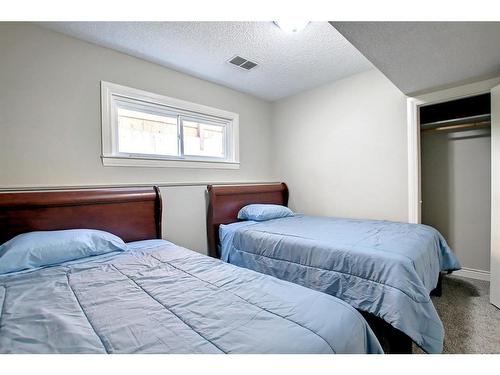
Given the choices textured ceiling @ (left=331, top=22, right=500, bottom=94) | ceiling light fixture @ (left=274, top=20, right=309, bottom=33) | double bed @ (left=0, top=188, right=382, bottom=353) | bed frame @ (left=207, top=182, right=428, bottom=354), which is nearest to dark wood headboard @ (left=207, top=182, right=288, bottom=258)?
bed frame @ (left=207, top=182, right=428, bottom=354)

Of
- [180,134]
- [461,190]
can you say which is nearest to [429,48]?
[461,190]

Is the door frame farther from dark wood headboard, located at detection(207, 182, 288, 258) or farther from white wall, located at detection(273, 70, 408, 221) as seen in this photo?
dark wood headboard, located at detection(207, 182, 288, 258)

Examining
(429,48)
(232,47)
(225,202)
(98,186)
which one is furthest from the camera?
(225,202)

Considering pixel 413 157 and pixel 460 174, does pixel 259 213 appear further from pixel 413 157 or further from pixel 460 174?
pixel 460 174

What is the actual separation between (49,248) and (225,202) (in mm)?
1742

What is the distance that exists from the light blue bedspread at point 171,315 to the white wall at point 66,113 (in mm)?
969

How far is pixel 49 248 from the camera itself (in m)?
1.49

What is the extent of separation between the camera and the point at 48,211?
182 centimetres

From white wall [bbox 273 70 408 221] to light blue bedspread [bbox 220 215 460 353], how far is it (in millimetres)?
524

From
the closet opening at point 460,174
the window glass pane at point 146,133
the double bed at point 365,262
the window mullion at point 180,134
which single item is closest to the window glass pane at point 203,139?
the window mullion at point 180,134

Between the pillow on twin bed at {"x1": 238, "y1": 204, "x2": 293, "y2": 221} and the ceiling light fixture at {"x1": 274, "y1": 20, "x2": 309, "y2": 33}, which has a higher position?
the ceiling light fixture at {"x1": 274, "y1": 20, "x2": 309, "y2": 33}

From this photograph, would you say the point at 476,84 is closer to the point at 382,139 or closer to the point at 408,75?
the point at 408,75

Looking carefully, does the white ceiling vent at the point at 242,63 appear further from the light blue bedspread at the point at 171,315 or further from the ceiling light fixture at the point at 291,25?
the light blue bedspread at the point at 171,315

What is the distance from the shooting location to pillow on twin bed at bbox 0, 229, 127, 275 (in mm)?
1391
